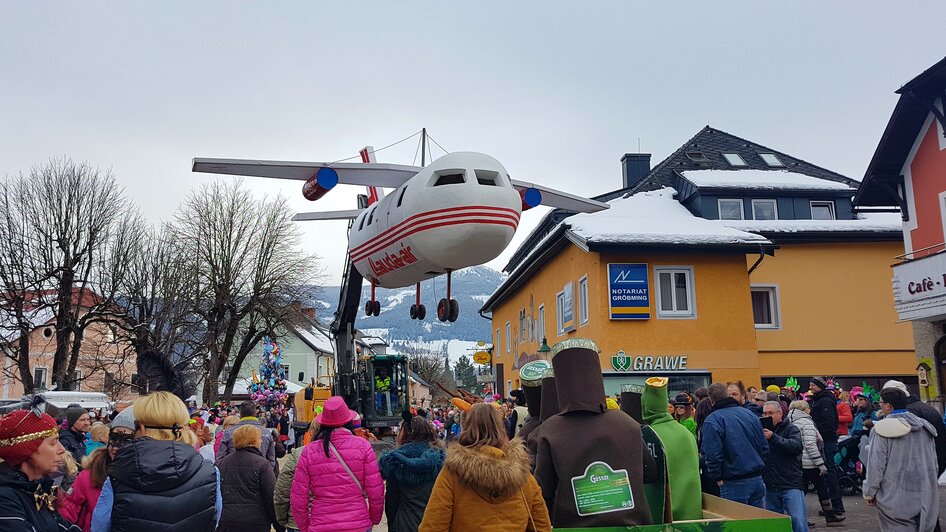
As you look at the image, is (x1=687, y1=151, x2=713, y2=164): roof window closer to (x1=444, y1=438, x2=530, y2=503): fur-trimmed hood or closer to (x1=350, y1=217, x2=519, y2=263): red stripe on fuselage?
(x1=350, y1=217, x2=519, y2=263): red stripe on fuselage

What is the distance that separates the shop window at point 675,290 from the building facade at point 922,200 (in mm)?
5203

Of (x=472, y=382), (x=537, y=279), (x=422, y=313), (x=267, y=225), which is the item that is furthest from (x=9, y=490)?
(x=472, y=382)

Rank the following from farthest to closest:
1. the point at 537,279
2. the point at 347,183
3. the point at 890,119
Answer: the point at 537,279 → the point at 890,119 → the point at 347,183

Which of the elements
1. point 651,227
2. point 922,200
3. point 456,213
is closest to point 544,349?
point 651,227

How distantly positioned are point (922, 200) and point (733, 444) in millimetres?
15674

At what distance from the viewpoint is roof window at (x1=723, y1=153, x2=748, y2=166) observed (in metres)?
28.6

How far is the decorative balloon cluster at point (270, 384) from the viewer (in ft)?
99.8

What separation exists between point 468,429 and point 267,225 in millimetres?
36193

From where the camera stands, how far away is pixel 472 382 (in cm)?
11275

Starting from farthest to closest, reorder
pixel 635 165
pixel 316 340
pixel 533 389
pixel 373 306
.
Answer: pixel 316 340
pixel 635 165
pixel 373 306
pixel 533 389

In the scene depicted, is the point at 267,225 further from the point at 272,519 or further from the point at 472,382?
the point at 472,382

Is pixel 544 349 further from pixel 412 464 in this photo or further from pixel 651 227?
pixel 412 464

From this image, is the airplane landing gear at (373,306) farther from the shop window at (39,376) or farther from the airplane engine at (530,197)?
the shop window at (39,376)

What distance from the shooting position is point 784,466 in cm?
791
